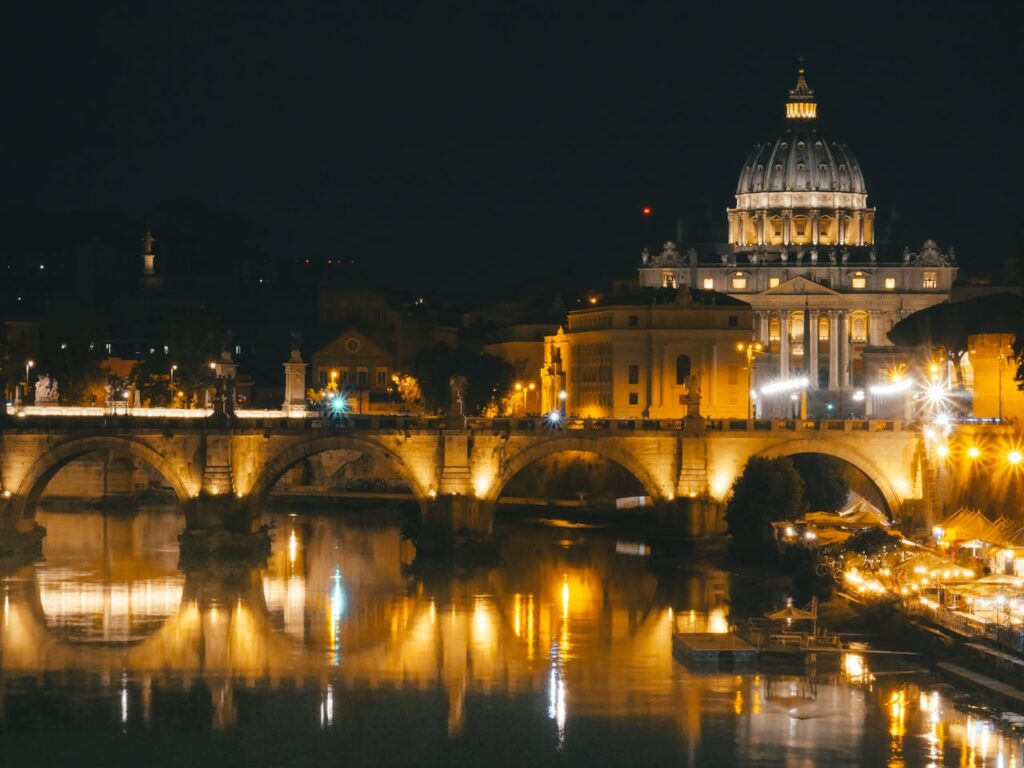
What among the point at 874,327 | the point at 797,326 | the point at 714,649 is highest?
the point at 797,326

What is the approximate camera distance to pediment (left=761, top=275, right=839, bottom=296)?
159 metres

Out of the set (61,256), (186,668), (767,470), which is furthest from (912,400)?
(61,256)

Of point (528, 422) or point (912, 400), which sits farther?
point (912, 400)

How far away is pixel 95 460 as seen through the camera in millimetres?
92938

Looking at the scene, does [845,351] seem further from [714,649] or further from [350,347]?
[714,649]

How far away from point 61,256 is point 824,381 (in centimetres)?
5034

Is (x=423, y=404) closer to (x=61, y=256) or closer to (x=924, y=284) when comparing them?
(x=61, y=256)

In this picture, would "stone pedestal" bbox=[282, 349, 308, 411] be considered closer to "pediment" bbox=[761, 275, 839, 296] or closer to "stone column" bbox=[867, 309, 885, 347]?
"pediment" bbox=[761, 275, 839, 296]

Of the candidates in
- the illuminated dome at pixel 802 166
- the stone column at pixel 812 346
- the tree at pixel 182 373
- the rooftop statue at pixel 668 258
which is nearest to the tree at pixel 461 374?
the tree at pixel 182 373

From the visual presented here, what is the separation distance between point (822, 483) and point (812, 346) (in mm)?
79421

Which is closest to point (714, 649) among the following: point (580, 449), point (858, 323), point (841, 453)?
point (580, 449)

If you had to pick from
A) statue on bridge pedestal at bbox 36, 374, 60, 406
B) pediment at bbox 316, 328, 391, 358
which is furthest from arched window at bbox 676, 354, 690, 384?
statue on bridge pedestal at bbox 36, 374, 60, 406

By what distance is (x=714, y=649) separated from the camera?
52438 millimetres

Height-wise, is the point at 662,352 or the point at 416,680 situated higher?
the point at 662,352
